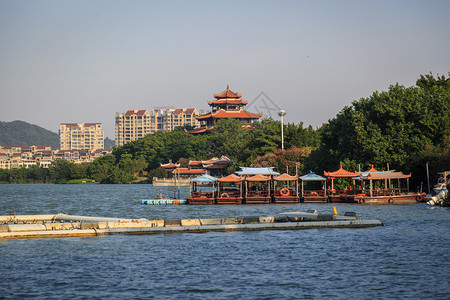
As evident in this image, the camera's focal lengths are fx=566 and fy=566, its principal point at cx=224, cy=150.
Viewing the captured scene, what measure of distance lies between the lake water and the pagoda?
92539 mm

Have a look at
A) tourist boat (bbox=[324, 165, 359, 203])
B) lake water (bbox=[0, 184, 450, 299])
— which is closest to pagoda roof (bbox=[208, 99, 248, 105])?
tourist boat (bbox=[324, 165, 359, 203])

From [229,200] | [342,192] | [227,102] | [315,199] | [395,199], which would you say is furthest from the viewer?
[227,102]

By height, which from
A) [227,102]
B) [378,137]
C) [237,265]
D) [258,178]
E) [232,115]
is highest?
[227,102]

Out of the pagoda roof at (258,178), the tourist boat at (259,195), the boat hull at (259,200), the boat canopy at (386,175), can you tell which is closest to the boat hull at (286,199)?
the boat hull at (259,200)

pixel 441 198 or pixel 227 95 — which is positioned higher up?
pixel 227 95

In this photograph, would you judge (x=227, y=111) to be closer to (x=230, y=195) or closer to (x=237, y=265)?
(x=230, y=195)

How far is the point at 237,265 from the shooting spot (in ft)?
59.6

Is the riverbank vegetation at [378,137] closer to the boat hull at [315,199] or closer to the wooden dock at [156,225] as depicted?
the boat hull at [315,199]

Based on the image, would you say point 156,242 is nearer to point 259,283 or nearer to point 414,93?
point 259,283

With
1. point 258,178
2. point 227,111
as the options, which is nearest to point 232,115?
point 227,111

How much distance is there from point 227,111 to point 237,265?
103 meters

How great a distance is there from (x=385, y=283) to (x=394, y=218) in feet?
54.4

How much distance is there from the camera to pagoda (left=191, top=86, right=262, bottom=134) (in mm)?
118562

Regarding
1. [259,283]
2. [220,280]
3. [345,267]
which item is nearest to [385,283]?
[345,267]
